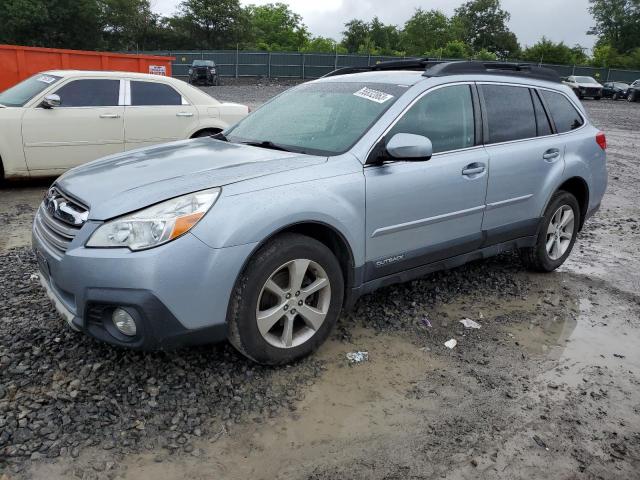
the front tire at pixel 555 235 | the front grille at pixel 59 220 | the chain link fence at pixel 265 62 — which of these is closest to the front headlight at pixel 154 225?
the front grille at pixel 59 220

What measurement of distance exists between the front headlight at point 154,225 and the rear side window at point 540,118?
309 centimetres

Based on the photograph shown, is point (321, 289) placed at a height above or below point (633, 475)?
above

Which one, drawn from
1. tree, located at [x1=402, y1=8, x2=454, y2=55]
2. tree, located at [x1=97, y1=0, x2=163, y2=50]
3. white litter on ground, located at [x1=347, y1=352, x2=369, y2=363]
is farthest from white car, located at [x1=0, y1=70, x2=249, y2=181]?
tree, located at [x1=402, y1=8, x2=454, y2=55]

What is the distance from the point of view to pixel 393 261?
3.70 m

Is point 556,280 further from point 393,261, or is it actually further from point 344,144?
point 344,144

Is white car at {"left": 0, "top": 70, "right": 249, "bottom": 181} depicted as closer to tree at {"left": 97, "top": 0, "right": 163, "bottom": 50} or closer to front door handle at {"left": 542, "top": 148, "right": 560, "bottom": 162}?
front door handle at {"left": 542, "top": 148, "right": 560, "bottom": 162}

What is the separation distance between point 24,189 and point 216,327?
227 inches

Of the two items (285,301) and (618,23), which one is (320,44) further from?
(285,301)

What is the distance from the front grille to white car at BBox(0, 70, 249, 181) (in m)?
4.17

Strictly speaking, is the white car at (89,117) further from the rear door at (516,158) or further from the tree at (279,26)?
the tree at (279,26)

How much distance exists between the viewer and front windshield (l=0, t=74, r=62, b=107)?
714 cm

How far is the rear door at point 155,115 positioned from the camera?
7703 mm

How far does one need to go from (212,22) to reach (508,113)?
65.3m

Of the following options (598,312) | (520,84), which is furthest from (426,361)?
(520,84)
